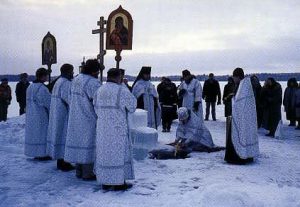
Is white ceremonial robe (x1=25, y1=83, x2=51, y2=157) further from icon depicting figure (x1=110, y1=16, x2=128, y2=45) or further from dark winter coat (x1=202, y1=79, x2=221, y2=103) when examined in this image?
dark winter coat (x1=202, y1=79, x2=221, y2=103)

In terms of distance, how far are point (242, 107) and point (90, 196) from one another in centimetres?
360

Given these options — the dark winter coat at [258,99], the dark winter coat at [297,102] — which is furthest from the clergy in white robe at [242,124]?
the dark winter coat at [297,102]

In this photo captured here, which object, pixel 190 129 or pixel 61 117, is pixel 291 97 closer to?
pixel 190 129

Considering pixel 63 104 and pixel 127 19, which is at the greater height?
pixel 127 19

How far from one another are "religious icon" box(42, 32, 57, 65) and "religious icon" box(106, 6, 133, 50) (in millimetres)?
3034

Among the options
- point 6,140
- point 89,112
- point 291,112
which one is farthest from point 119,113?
point 291,112

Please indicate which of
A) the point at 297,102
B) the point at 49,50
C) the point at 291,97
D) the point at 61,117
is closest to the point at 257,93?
the point at 297,102

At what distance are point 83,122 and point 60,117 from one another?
42.7 inches

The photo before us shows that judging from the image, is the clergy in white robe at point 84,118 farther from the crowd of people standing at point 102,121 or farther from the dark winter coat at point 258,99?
the dark winter coat at point 258,99

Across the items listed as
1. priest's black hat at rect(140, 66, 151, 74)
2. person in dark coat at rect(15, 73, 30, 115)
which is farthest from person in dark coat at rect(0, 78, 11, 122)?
priest's black hat at rect(140, 66, 151, 74)

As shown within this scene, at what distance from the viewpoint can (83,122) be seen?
6836 mm

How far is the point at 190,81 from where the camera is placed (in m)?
13.1

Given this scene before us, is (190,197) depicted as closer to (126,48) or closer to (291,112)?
(126,48)

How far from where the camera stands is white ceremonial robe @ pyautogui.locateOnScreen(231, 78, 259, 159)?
8.34 m
